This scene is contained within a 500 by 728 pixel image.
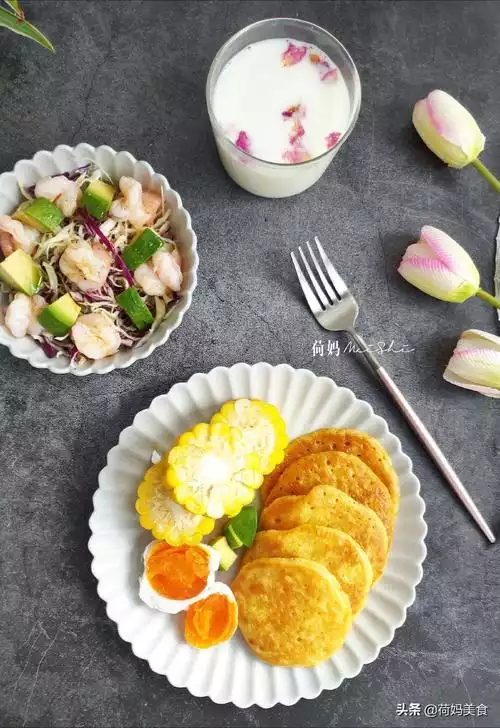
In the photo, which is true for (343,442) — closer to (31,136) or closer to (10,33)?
(31,136)

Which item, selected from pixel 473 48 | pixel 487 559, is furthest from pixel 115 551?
pixel 473 48

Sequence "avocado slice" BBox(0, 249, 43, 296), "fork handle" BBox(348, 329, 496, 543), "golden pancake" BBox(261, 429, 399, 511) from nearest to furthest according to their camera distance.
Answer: "avocado slice" BBox(0, 249, 43, 296)
"golden pancake" BBox(261, 429, 399, 511)
"fork handle" BBox(348, 329, 496, 543)

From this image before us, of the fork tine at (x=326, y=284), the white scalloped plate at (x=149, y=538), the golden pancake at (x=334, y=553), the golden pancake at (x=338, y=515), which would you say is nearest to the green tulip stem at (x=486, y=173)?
the fork tine at (x=326, y=284)

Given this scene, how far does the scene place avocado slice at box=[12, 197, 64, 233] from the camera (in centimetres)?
201

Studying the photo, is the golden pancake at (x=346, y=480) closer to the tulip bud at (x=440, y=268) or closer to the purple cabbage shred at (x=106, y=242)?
the tulip bud at (x=440, y=268)

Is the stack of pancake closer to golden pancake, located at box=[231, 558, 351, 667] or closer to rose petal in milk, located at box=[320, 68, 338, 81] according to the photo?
golden pancake, located at box=[231, 558, 351, 667]

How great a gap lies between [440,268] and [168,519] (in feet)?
3.67

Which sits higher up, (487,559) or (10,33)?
(10,33)

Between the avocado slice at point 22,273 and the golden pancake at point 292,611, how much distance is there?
1.01 m

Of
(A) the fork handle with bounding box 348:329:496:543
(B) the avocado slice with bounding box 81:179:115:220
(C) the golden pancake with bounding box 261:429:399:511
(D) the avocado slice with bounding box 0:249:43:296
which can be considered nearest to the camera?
(D) the avocado slice with bounding box 0:249:43:296

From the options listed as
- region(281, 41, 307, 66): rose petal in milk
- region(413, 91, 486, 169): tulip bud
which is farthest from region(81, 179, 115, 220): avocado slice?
region(413, 91, 486, 169): tulip bud

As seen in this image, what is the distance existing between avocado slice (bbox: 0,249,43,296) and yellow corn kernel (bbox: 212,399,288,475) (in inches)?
24.8

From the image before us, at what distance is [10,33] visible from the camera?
7.80 feet

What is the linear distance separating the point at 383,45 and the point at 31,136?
3.99ft
